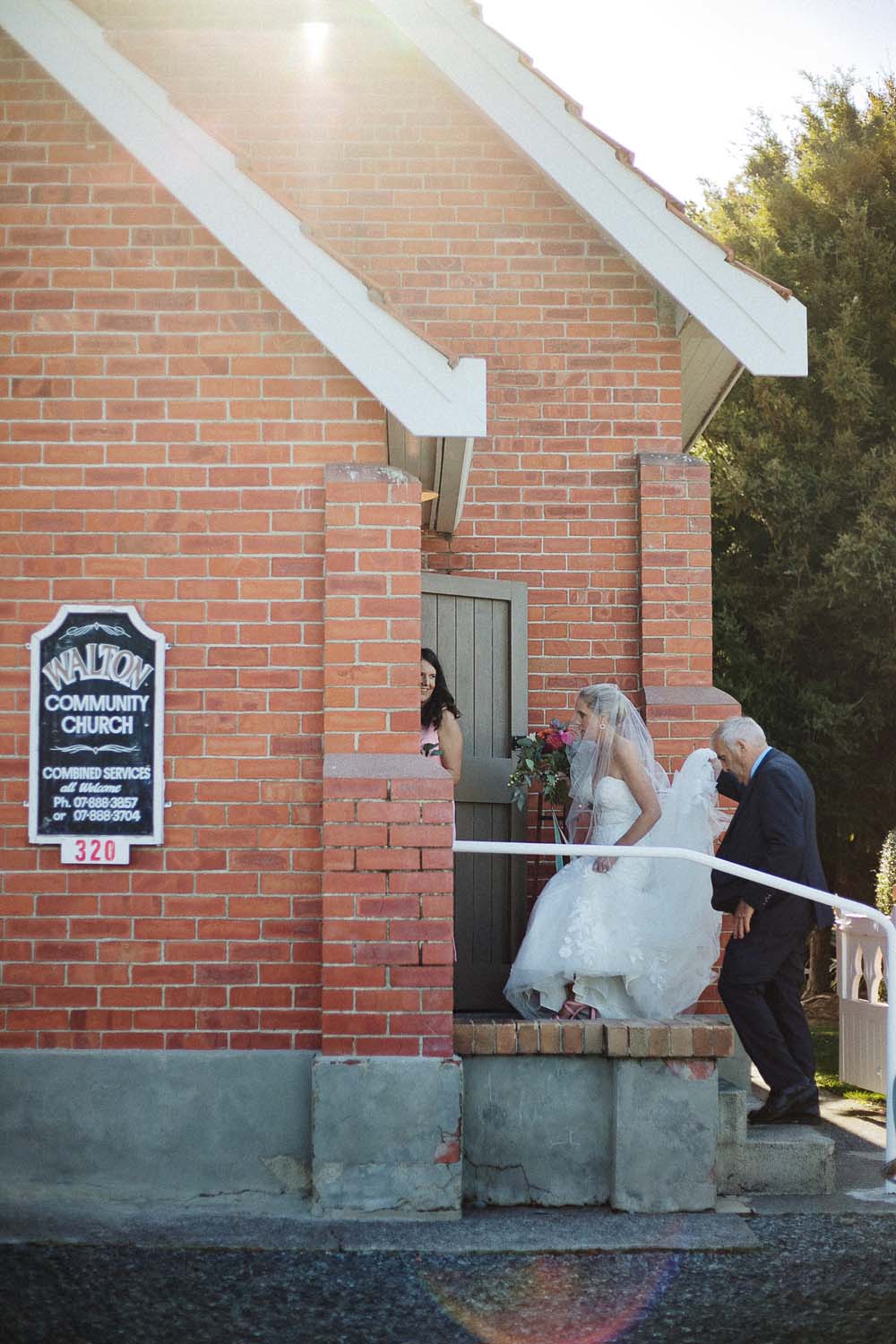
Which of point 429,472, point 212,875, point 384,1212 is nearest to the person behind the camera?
point 384,1212

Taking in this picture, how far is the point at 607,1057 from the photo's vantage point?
5.84m

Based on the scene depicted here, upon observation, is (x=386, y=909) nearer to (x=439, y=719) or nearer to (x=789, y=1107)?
(x=439, y=719)

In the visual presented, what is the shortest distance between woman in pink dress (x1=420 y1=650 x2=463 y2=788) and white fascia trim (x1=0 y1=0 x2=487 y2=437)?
178cm

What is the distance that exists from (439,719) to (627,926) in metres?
1.44

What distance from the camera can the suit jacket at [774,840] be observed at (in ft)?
20.9

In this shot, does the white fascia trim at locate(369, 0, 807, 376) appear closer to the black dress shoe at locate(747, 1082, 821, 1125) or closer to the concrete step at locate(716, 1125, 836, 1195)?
the black dress shoe at locate(747, 1082, 821, 1125)

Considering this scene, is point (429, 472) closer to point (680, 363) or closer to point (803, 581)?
point (680, 363)

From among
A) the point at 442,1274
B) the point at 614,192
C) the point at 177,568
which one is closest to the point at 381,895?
the point at 442,1274

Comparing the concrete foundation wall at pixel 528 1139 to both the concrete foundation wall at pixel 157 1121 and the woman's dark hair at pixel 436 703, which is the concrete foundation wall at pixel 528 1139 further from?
the woman's dark hair at pixel 436 703

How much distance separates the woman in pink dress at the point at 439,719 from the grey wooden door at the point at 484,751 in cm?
42

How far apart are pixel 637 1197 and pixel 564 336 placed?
4397mm

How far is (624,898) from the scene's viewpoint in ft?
21.2

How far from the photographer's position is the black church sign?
587cm

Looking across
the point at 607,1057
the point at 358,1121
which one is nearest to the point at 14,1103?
the point at 358,1121
